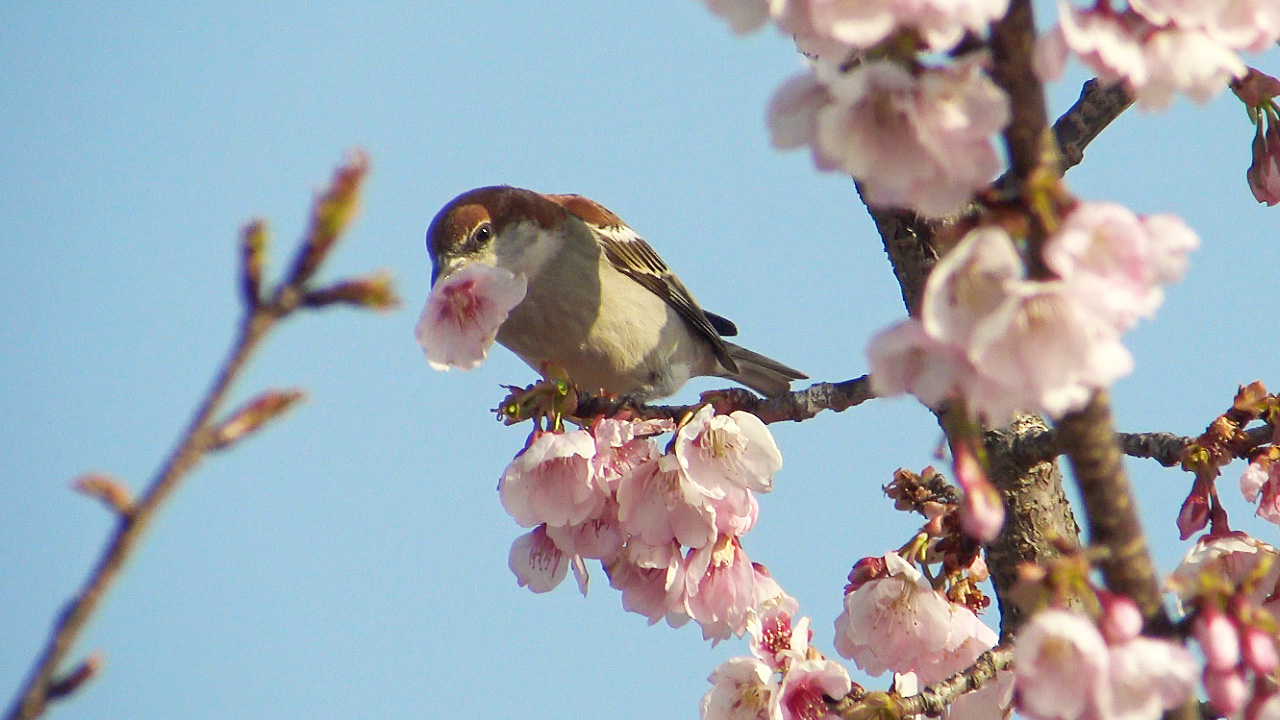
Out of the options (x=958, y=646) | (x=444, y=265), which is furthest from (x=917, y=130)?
(x=444, y=265)

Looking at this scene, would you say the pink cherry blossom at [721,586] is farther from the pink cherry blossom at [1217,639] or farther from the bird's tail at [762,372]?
the bird's tail at [762,372]

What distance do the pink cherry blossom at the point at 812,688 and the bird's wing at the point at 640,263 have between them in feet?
12.5

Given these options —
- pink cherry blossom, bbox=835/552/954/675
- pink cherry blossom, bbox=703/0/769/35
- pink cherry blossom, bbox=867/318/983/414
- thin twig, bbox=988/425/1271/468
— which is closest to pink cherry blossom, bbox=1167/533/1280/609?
thin twig, bbox=988/425/1271/468

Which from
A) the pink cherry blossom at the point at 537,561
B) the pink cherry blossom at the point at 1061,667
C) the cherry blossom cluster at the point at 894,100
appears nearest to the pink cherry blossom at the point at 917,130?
the cherry blossom cluster at the point at 894,100

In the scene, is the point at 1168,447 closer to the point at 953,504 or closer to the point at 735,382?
the point at 953,504

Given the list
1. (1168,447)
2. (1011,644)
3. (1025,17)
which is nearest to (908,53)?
(1025,17)

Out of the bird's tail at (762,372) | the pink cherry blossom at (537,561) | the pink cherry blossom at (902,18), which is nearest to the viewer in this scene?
the pink cherry blossom at (902,18)

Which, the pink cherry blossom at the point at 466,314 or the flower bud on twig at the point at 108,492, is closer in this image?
the flower bud on twig at the point at 108,492

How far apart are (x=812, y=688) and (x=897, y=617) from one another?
0.32 m

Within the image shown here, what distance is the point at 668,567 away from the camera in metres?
3.46

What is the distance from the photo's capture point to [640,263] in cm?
670

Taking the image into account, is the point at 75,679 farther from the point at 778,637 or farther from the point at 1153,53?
the point at 778,637

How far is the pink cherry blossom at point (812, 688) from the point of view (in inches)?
116

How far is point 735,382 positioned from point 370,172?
242 inches
